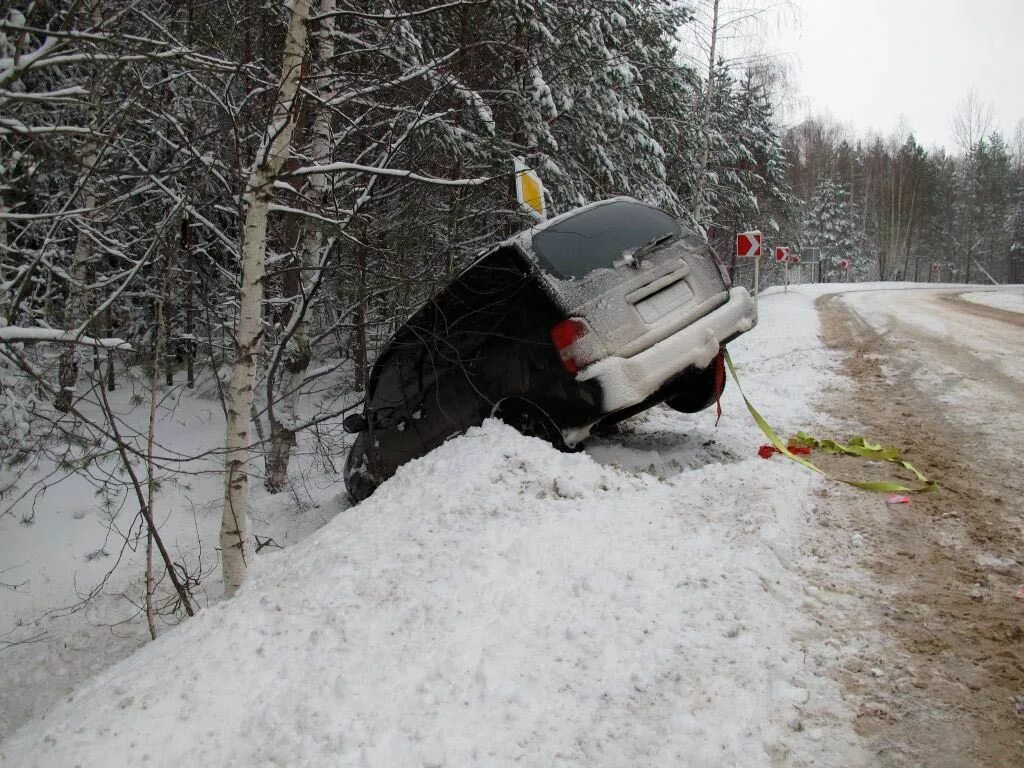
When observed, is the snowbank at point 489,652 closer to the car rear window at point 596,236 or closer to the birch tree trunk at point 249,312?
the birch tree trunk at point 249,312

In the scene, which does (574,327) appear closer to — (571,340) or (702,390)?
(571,340)

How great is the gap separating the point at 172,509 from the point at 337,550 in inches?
215

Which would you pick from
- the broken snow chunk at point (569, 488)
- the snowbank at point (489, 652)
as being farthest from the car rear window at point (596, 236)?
→ the snowbank at point (489, 652)

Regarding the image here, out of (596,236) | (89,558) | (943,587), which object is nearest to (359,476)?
(596,236)

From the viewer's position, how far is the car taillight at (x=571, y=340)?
3969 mm

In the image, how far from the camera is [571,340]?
3.99m

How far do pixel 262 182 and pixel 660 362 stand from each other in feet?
9.30

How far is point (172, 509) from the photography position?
761 centimetres

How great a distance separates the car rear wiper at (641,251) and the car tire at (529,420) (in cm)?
120

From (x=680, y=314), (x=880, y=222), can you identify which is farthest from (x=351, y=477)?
(x=880, y=222)

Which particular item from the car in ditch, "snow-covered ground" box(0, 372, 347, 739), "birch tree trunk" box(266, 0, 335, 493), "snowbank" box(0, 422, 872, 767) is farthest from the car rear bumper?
"birch tree trunk" box(266, 0, 335, 493)

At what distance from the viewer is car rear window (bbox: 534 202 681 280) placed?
419 cm

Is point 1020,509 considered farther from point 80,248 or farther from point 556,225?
point 80,248

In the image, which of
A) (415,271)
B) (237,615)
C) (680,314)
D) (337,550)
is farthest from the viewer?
(415,271)
